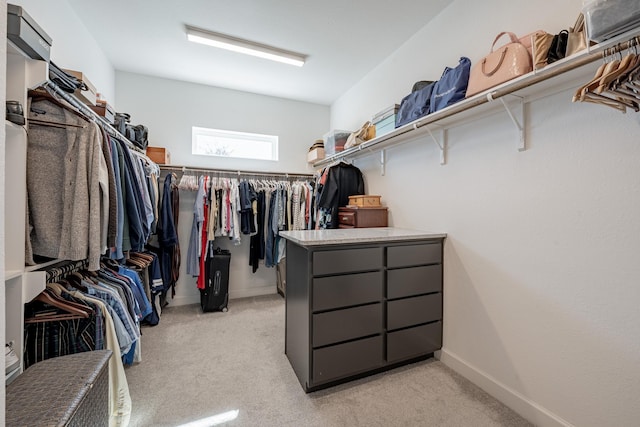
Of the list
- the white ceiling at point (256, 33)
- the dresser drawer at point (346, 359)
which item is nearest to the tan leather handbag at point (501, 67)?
the white ceiling at point (256, 33)

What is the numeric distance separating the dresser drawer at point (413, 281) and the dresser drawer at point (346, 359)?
365 millimetres

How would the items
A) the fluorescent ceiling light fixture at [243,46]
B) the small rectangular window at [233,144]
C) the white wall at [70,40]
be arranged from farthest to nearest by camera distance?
the small rectangular window at [233,144] < the fluorescent ceiling light fixture at [243,46] < the white wall at [70,40]

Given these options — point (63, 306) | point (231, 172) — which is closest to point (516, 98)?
point (63, 306)

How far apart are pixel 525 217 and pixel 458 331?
3.24ft

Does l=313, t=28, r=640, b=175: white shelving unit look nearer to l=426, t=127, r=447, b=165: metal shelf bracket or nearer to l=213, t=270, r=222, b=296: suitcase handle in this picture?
l=426, t=127, r=447, b=165: metal shelf bracket

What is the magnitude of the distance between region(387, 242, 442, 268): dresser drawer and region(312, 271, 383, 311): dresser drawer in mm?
156

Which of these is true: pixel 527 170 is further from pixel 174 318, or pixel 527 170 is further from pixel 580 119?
pixel 174 318

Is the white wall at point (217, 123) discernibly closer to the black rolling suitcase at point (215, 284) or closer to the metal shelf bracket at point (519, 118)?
the black rolling suitcase at point (215, 284)

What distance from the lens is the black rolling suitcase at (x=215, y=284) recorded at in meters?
3.09

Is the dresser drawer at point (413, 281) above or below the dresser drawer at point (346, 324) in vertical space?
above

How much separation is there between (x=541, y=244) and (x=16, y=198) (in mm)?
2639

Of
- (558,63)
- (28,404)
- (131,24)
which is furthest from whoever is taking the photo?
(131,24)

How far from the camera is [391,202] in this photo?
9.07 ft

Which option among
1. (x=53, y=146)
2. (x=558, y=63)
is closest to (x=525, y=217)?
(x=558, y=63)
